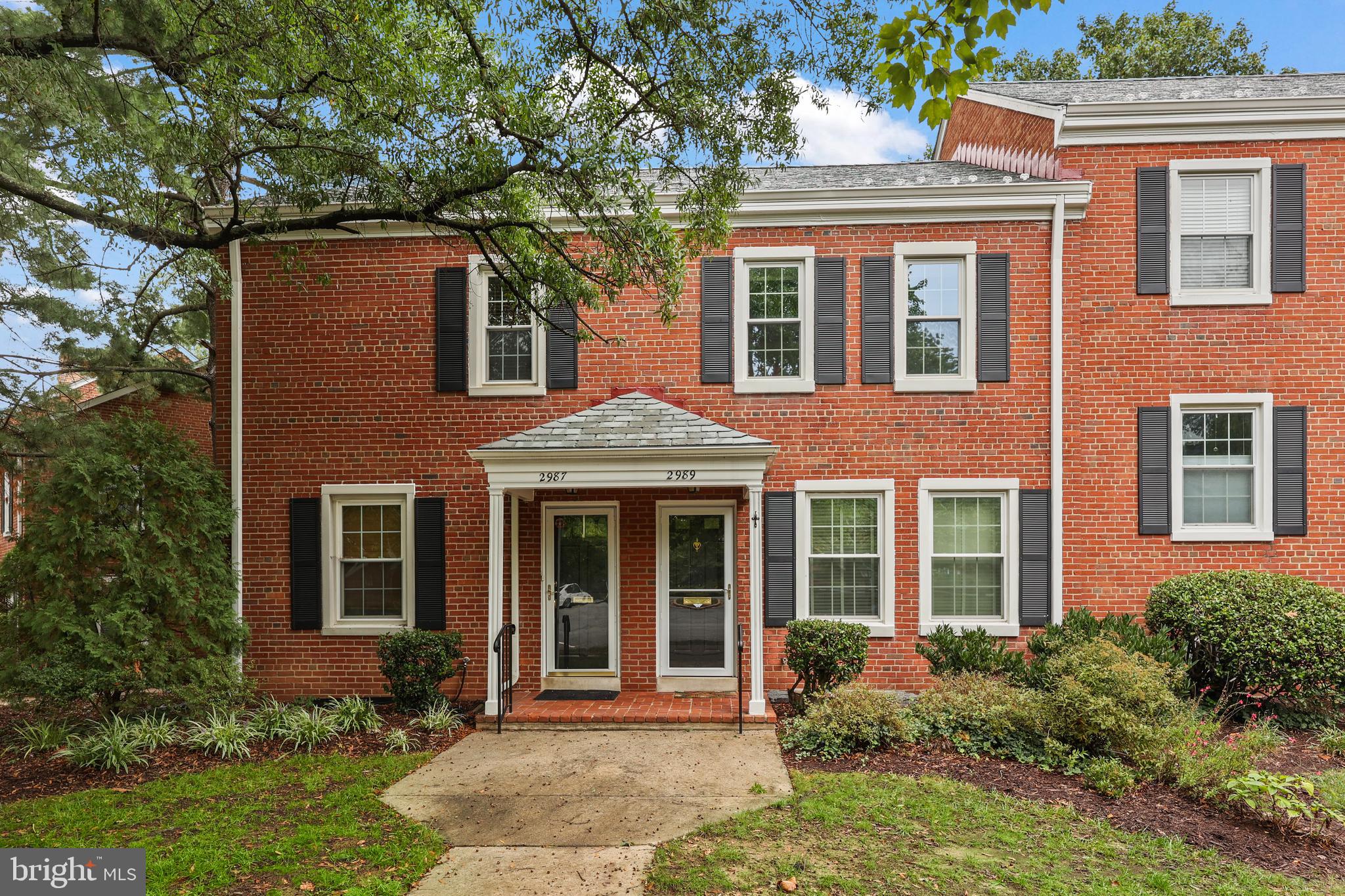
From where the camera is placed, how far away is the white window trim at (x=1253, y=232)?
29.9 feet

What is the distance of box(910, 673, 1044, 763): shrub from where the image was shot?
6.91 meters

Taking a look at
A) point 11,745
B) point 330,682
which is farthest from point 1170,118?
point 11,745

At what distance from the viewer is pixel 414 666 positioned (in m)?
8.36

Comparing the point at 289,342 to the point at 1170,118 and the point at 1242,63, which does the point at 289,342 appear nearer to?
the point at 1170,118

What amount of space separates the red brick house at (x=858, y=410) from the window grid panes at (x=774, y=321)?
0.12 feet

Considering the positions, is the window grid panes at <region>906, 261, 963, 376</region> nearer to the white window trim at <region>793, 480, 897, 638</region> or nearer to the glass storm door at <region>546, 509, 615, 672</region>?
the white window trim at <region>793, 480, 897, 638</region>

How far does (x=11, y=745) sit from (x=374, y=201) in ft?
21.6

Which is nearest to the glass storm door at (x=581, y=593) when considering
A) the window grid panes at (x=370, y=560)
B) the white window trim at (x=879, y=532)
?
the window grid panes at (x=370, y=560)

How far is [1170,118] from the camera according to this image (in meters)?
9.10

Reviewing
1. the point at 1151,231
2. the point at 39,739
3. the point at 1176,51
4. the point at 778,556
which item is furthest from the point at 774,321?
the point at 1176,51

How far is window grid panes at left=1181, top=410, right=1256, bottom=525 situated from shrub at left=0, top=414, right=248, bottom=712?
1146cm

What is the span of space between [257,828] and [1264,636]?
30.7ft
